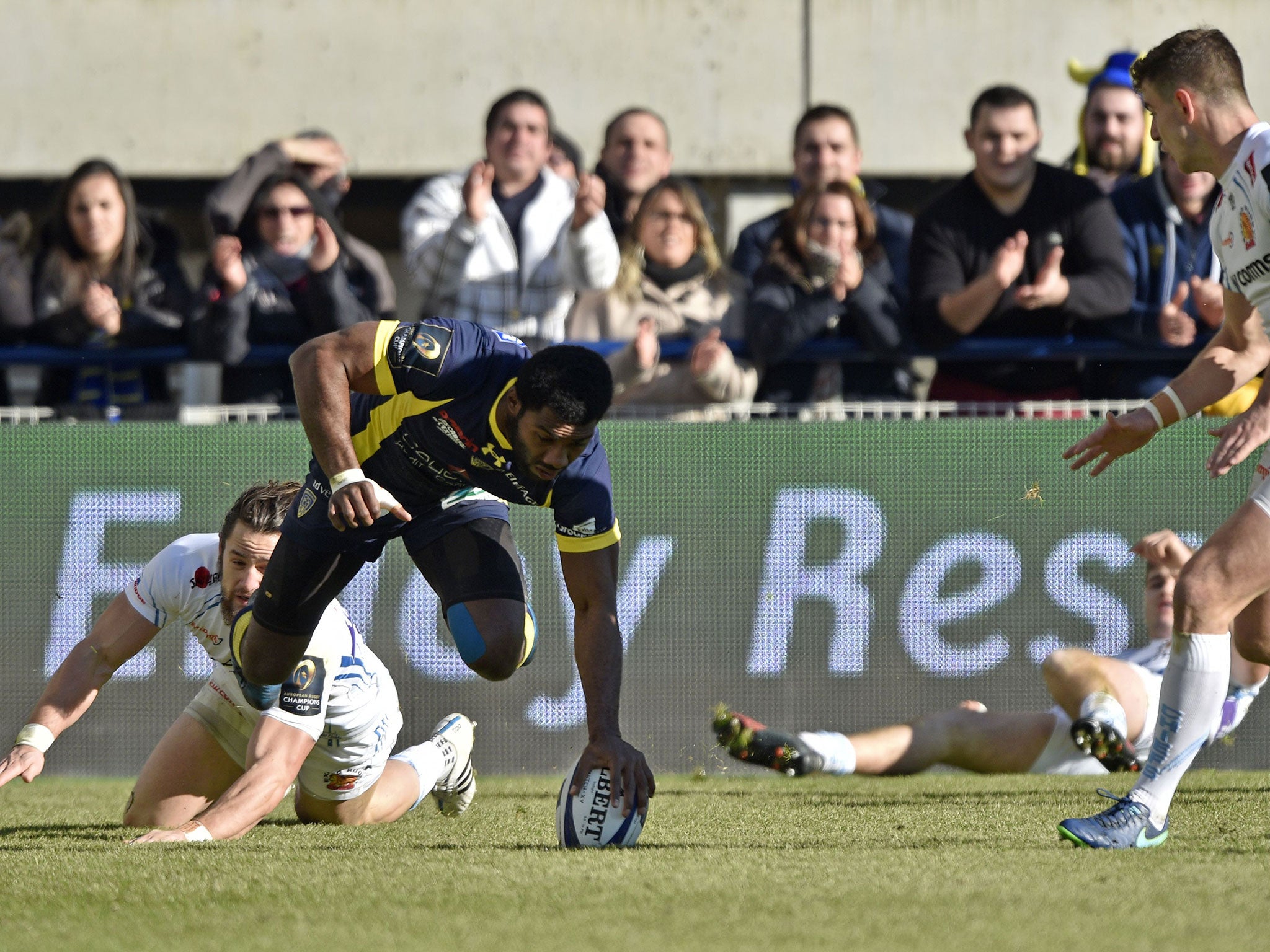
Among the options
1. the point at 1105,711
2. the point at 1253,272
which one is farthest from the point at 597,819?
the point at 1105,711

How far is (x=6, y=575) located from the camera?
294 inches

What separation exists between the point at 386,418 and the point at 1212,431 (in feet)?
8.75

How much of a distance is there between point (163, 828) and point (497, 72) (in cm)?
955

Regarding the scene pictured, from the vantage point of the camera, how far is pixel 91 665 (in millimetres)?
5656

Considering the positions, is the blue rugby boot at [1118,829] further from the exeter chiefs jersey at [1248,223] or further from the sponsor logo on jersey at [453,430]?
the sponsor logo on jersey at [453,430]

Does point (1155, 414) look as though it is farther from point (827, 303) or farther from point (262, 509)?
point (262, 509)

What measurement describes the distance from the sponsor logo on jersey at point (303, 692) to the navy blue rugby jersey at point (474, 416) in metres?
0.97

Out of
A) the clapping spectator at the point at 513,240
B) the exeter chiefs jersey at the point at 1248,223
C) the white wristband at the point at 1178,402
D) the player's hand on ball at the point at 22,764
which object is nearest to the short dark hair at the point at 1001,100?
the clapping spectator at the point at 513,240

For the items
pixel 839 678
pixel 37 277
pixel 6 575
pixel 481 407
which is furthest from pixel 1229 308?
pixel 37 277

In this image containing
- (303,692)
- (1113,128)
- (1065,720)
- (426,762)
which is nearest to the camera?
(303,692)

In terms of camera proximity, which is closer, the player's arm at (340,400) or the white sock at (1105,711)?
the player's arm at (340,400)

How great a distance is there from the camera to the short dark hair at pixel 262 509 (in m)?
5.90

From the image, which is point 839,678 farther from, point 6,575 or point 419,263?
point 6,575

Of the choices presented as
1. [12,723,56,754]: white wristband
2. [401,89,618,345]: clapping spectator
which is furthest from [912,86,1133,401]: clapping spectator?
[12,723,56,754]: white wristband
